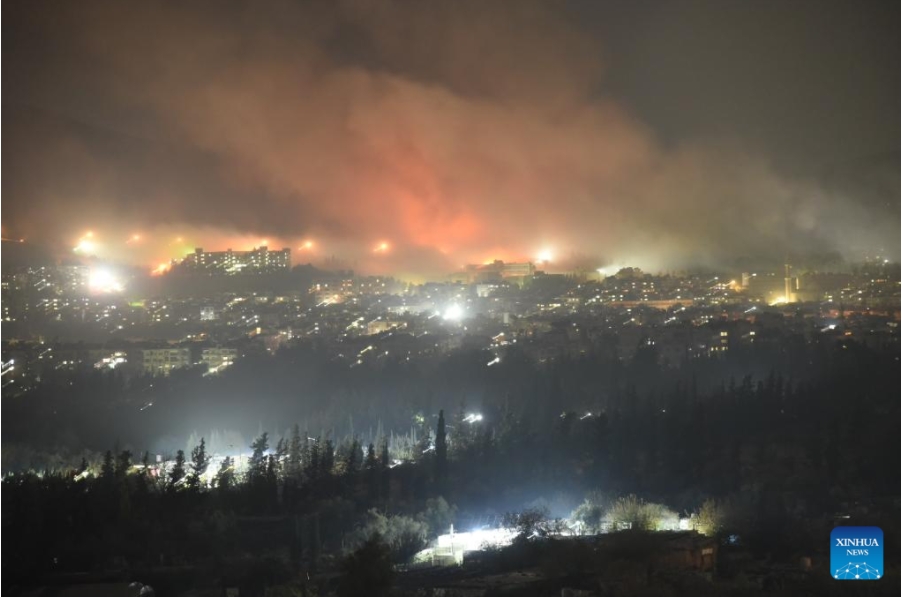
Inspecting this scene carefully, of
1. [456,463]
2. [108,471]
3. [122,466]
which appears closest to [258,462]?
[122,466]

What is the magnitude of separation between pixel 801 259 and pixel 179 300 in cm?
1320

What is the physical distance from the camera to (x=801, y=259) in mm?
20188

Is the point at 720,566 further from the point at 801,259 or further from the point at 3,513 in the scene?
the point at 801,259

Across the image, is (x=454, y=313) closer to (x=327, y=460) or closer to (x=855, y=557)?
(x=327, y=460)

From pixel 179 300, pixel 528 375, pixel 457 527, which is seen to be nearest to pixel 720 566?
pixel 457 527

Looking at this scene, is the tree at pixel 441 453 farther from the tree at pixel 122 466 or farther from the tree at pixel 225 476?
the tree at pixel 122 466

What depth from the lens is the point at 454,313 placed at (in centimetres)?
2097

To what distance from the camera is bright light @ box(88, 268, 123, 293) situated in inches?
835

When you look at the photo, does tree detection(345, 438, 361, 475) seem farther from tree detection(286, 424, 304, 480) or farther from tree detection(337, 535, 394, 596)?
tree detection(337, 535, 394, 596)

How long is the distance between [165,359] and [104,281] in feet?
16.8

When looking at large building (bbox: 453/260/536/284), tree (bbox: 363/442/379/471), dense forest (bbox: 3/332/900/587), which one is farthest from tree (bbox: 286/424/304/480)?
large building (bbox: 453/260/536/284)

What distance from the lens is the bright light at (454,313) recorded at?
2031cm

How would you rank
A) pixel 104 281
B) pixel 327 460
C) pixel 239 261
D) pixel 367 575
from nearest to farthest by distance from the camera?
pixel 367 575, pixel 327 460, pixel 104 281, pixel 239 261

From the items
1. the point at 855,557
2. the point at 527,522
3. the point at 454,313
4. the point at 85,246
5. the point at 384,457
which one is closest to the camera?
the point at 855,557
